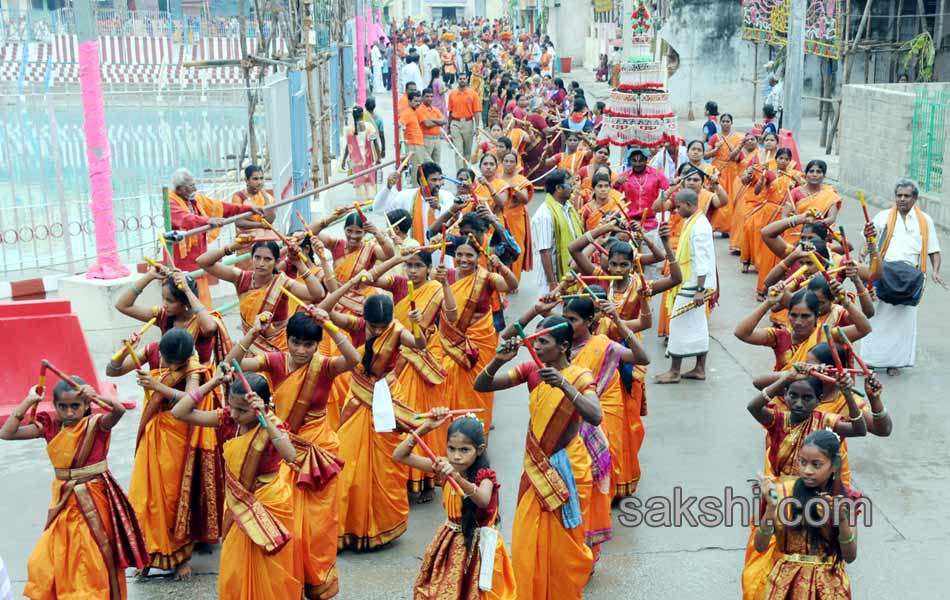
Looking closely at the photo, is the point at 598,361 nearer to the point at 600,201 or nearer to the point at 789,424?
the point at 789,424

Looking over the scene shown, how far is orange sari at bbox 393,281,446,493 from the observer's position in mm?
6996

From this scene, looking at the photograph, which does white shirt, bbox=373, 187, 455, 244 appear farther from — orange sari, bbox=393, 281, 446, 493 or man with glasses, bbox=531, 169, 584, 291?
orange sari, bbox=393, 281, 446, 493

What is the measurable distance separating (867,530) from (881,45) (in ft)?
57.2

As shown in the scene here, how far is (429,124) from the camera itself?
17312mm

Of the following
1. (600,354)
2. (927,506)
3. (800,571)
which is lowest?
(927,506)

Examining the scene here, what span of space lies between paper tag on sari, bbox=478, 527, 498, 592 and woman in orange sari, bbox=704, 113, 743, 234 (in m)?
10.5

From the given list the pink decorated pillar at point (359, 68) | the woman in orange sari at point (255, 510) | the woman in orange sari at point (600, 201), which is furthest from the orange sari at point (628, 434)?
the pink decorated pillar at point (359, 68)

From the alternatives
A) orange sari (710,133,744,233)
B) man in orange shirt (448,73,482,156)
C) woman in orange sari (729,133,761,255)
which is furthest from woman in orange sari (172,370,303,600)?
man in orange shirt (448,73,482,156)

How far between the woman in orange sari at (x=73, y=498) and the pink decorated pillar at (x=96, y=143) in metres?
5.64

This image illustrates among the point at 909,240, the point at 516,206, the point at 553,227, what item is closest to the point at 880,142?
the point at 516,206

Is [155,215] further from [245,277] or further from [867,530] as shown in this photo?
[867,530]

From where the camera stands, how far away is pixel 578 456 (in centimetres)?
543

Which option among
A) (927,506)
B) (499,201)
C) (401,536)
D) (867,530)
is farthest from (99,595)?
(499,201)

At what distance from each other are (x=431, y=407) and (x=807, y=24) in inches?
661
